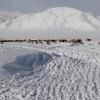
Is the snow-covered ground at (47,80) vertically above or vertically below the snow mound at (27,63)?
below

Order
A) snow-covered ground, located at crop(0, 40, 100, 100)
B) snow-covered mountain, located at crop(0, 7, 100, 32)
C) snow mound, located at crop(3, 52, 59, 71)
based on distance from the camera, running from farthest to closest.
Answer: snow-covered mountain, located at crop(0, 7, 100, 32) < snow mound, located at crop(3, 52, 59, 71) < snow-covered ground, located at crop(0, 40, 100, 100)

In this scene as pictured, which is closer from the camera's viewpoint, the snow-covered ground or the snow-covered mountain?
the snow-covered ground

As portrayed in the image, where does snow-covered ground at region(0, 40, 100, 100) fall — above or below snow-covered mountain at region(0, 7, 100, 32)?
below

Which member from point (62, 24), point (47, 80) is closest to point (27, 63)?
point (47, 80)

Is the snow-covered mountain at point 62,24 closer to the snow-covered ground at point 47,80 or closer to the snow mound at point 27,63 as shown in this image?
the snow mound at point 27,63

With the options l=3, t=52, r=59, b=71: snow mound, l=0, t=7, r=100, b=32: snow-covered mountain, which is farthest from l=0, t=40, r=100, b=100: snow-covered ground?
Result: l=0, t=7, r=100, b=32: snow-covered mountain

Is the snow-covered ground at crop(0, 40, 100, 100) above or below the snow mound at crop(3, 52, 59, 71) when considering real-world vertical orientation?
below

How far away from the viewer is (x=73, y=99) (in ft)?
13.9

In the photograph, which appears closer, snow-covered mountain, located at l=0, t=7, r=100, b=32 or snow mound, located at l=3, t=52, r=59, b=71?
snow mound, located at l=3, t=52, r=59, b=71

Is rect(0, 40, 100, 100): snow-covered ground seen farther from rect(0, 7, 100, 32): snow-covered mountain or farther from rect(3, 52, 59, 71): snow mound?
rect(0, 7, 100, 32): snow-covered mountain

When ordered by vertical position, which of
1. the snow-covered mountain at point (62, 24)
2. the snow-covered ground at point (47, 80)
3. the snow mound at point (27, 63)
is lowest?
the snow-covered ground at point (47, 80)

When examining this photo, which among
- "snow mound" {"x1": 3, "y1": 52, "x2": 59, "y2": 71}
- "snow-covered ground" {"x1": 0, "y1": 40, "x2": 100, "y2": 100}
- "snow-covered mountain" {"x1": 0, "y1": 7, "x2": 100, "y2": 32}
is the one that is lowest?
"snow-covered ground" {"x1": 0, "y1": 40, "x2": 100, "y2": 100}

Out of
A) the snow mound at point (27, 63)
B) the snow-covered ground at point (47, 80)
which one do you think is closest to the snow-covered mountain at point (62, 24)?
the snow mound at point (27, 63)

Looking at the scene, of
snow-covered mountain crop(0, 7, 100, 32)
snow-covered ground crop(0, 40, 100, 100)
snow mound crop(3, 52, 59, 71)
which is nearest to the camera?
snow-covered ground crop(0, 40, 100, 100)
